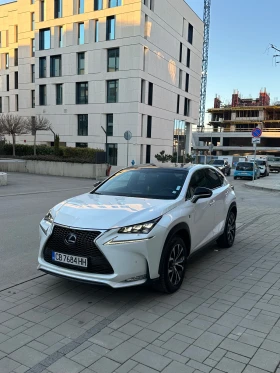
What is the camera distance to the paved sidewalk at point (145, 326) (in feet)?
9.68

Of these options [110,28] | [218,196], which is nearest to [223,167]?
[110,28]

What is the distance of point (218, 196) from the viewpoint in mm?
6082

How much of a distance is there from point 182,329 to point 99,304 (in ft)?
3.51

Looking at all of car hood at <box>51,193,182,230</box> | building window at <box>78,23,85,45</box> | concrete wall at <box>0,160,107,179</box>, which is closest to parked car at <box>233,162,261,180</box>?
concrete wall at <box>0,160,107,179</box>

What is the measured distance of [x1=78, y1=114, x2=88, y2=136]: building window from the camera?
39.1 m

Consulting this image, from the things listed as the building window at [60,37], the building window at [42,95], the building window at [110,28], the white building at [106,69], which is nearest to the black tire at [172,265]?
the white building at [106,69]

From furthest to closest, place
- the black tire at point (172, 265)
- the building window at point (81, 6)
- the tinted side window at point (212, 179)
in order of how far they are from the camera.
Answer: the building window at point (81, 6), the tinted side window at point (212, 179), the black tire at point (172, 265)

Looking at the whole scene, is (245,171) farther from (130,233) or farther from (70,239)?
(70,239)

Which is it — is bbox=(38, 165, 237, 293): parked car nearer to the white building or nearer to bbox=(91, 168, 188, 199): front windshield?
bbox=(91, 168, 188, 199): front windshield

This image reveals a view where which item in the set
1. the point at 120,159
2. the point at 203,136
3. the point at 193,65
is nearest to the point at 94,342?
the point at 120,159

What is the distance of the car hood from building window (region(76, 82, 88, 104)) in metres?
36.0

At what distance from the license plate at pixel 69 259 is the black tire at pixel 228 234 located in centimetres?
342

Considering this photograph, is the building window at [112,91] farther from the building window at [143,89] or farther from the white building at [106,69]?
the building window at [143,89]

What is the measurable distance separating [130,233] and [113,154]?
34353 mm
